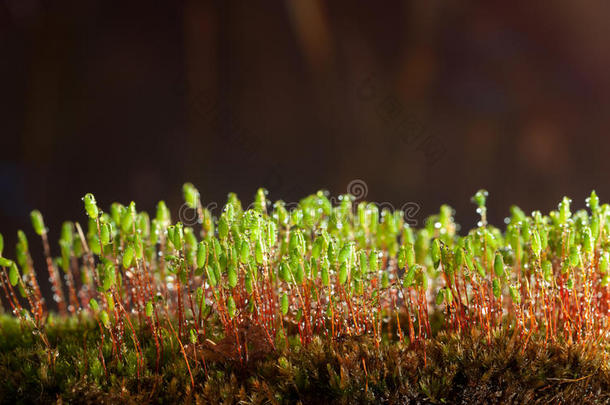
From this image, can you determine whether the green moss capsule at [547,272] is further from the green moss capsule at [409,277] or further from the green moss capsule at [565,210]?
the green moss capsule at [409,277]

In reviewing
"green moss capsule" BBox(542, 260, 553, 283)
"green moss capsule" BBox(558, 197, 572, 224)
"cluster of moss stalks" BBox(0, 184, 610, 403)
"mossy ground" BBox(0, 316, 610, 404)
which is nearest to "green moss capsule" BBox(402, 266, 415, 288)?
"cluster of moss stalks" BBox(0, 184, 610, 403)

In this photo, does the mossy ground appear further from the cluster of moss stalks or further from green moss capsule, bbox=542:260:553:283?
green moss capsule, bbox=542:260:553:283

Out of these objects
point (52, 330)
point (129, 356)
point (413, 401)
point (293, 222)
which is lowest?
point (413, 401)

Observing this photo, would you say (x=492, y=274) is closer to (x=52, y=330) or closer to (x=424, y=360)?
(x=424, y=360)

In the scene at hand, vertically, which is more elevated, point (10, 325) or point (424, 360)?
point (10, 325)

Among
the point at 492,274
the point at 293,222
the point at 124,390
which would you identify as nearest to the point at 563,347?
the point at 492,274

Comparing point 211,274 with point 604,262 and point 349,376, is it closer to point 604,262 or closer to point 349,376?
point 349,376

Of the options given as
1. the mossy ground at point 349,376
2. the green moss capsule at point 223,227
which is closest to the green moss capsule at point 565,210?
the mossy ground at point 349,376

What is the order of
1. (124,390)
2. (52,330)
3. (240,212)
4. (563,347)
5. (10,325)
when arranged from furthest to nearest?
1. (10,325)
2. (52,330)
3. (240,212)
4. (563,347)
5. (124,390)
